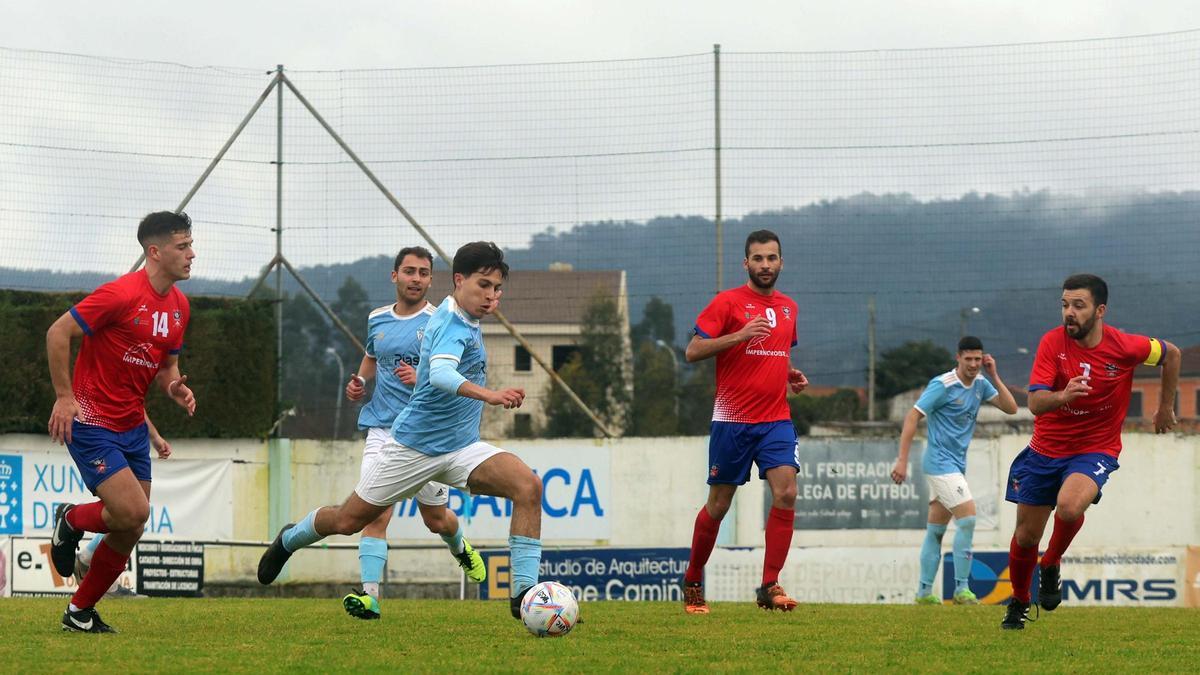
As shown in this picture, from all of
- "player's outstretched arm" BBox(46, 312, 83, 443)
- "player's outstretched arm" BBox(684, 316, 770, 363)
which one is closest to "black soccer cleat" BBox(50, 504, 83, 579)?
"player's outstretched arm" BBox(46, 312, 83, 443)

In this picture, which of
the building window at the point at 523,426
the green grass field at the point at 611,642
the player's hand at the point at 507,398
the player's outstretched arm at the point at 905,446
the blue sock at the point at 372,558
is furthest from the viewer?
the building window at the point at 523,426

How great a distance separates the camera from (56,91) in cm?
1852

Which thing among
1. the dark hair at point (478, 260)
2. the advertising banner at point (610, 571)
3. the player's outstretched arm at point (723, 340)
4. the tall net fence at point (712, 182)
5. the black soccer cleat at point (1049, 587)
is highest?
the tall net fence at point (712, 182)

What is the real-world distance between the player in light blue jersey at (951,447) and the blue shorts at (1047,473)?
15.6 ft

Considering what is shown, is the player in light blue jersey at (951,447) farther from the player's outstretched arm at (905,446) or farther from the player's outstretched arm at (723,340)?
the player's outstretched arm at (723,340)

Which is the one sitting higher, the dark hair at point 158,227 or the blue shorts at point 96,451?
the dark hair at point 158,227

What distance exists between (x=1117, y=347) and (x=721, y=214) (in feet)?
31.7

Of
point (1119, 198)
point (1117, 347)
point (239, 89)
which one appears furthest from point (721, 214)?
point (1117, 347)

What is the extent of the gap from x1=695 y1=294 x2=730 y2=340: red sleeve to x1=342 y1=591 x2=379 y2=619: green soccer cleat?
9.08 ft

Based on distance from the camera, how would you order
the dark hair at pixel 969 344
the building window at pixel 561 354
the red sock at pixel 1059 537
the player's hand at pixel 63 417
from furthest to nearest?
1. the building window at pixel 561 354
2. the dark hair at pixel 969 344
3. the red sock at pixel 1059 537
4. the player's hand at pixel 63 417

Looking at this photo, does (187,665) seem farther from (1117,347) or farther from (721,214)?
(721,214)

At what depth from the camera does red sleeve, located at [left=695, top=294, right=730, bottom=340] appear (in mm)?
10125

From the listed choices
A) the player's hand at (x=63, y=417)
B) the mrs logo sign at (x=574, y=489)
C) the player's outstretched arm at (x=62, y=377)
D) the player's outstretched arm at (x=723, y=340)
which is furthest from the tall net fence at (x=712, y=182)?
the player's hand at (x=63, y=417)

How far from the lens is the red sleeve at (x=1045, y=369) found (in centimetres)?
876
